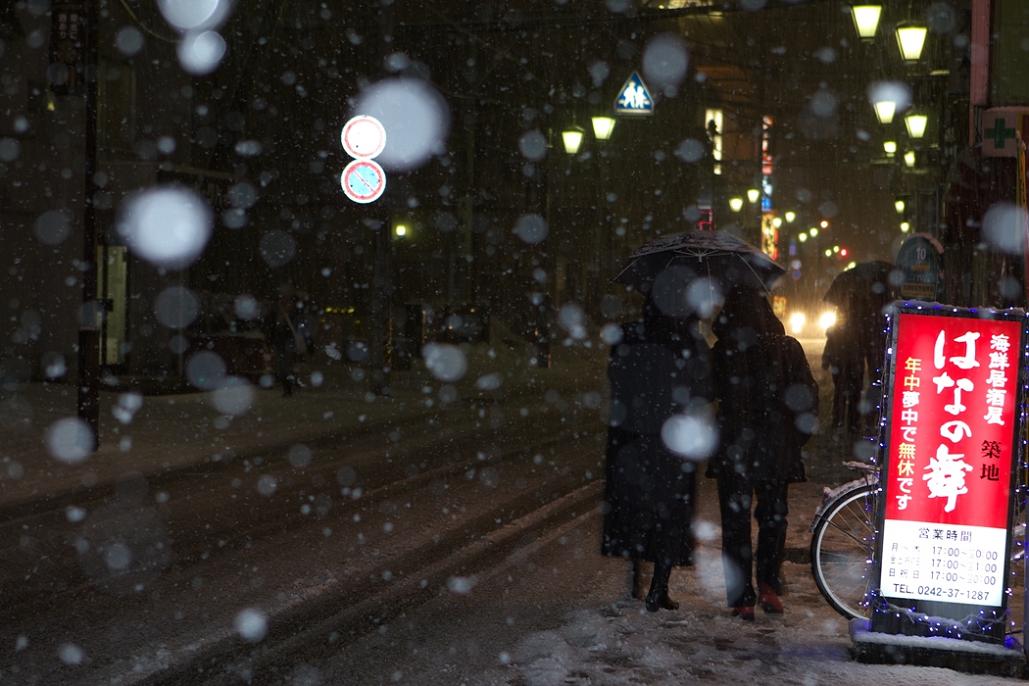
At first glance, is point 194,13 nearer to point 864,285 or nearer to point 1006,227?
point 864,285

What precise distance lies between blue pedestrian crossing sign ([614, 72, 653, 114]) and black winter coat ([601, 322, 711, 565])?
20345mm

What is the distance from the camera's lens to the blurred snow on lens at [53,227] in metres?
22.1

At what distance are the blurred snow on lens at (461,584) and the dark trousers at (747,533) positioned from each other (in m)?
1.67

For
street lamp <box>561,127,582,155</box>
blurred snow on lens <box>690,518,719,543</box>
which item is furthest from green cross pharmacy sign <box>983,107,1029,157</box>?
street lamp <box>561,127,582,155</box>

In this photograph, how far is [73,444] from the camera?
13812 mm

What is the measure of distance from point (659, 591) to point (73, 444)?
9.30 metres

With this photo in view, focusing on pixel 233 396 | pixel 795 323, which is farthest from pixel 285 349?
pixel 795 323

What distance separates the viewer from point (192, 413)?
17.7m

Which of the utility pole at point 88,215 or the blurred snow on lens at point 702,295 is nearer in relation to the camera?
the blurred snow on lens at point 702,295

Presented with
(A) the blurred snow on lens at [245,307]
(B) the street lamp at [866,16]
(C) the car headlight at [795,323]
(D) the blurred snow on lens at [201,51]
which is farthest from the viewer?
(C) the car headlight at [795,323]

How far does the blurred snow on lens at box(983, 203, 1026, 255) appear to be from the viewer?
33.2 feet

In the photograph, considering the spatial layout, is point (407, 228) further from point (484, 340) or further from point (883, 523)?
point (883, 523)

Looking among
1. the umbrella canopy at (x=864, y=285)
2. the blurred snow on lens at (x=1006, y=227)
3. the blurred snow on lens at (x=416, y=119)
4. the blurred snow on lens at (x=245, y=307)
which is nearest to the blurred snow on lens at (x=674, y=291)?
A: the blurred snow on lens at (x=1006, y=227)

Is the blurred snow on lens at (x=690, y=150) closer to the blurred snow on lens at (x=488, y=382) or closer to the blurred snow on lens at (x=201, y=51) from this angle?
the blurred snow on lens at (x=488, y=382)
